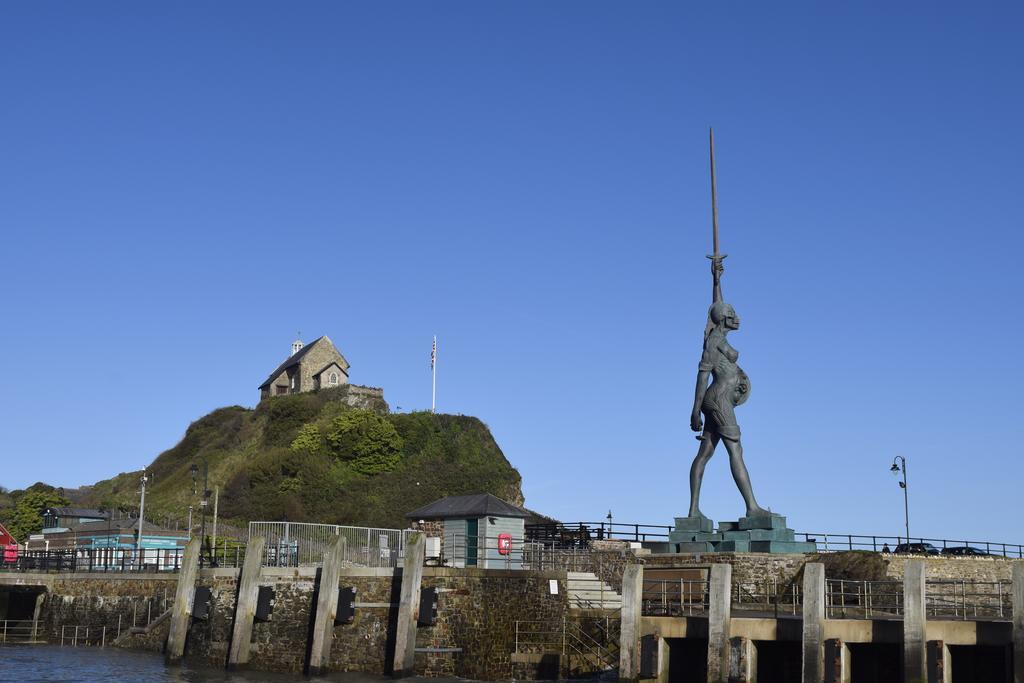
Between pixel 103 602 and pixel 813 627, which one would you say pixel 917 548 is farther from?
pixel 103 602

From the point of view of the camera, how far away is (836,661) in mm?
23625

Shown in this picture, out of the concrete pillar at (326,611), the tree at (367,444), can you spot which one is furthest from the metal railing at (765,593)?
the tree at (367,444)

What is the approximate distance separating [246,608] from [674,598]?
39.2ft

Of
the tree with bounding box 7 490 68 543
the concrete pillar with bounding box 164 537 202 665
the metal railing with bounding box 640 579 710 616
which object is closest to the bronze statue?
the metal railing with bounding box 640 579 710 616

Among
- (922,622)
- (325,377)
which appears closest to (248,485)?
(325,377)

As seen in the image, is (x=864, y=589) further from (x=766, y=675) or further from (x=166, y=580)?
(x=166, y=580)

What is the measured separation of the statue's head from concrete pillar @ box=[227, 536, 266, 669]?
48.9 feet

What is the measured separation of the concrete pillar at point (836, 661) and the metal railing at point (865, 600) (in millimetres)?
2030

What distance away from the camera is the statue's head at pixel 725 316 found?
3562cm

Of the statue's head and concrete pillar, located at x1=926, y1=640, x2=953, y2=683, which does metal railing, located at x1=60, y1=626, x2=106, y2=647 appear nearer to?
the statue's head

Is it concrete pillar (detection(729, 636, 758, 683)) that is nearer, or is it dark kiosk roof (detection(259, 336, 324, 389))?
concrete pillar (detection(729, 636, 758, 683))

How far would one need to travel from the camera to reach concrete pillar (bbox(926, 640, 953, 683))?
897 inches

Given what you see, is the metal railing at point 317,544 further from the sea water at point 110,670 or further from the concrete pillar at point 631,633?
the concrete pillar at point 631,633

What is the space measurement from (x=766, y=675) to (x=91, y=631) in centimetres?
2779
